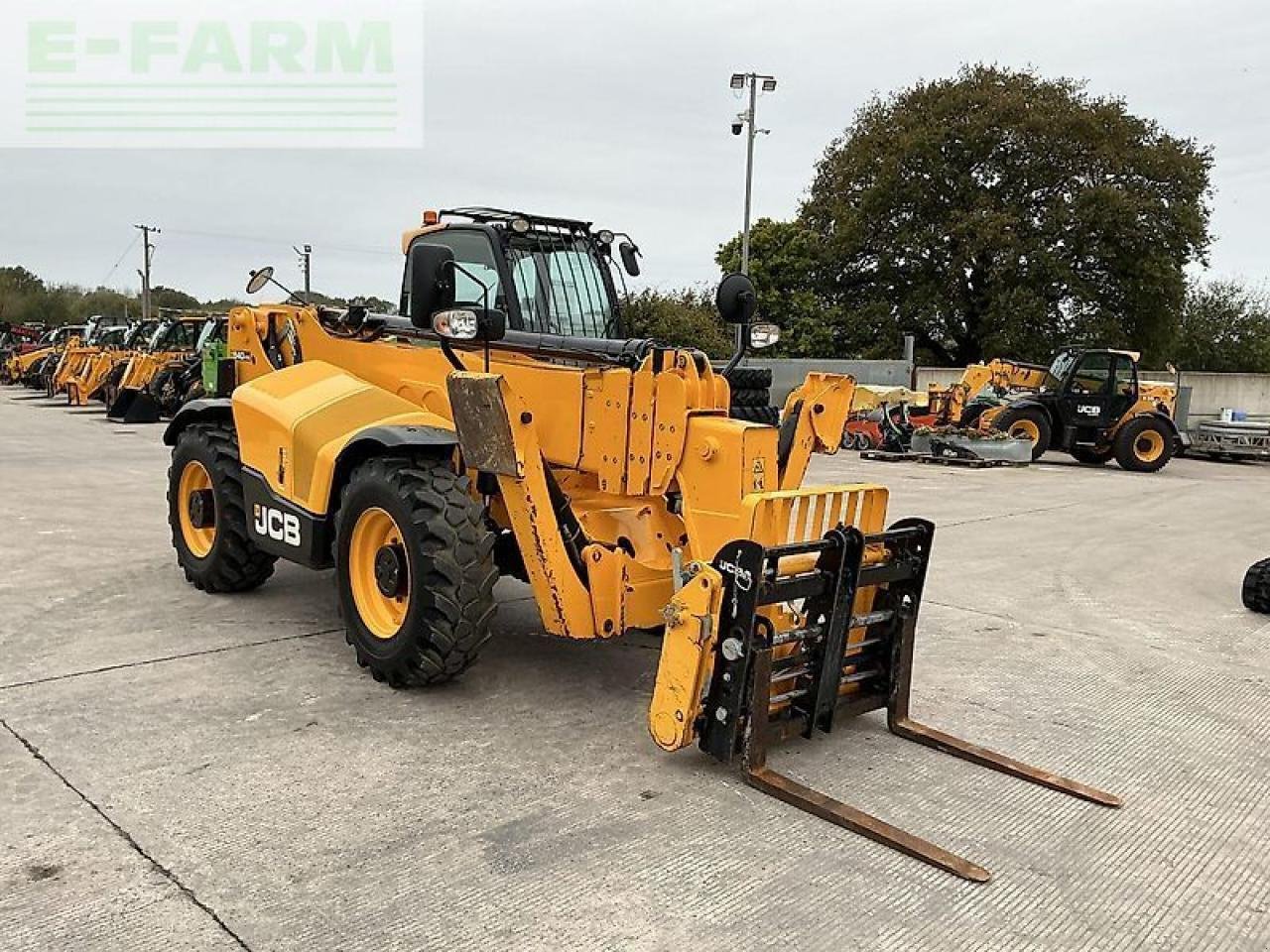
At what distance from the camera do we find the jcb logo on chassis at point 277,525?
538cm

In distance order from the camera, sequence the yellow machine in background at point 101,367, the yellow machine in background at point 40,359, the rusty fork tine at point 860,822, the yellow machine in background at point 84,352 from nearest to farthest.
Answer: the rusty fork tine at point 860,822, the yellow machine in background at point 101,367, the yellow machine in background at point 84,352, the yellow machine in background at point 40,359

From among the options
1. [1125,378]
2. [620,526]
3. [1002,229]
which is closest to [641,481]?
[620,526]

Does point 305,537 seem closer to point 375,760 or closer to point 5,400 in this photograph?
point 375,760

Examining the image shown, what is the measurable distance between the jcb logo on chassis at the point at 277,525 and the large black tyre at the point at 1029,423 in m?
15.1

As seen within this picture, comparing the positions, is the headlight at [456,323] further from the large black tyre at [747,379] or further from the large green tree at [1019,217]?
the large green tree at [1019,217]

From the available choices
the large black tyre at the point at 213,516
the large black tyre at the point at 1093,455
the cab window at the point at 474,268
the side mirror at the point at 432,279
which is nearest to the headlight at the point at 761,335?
the side mirror at the point at 432,279

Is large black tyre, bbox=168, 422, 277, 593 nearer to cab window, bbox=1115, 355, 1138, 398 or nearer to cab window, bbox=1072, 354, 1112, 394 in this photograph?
cab window, bbox=1072, 354, 1112, 394

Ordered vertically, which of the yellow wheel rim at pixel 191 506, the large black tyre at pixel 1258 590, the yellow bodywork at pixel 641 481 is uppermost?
the yellow bodywork at pixel 641 481

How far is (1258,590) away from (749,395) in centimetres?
437

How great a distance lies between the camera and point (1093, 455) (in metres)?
18.7

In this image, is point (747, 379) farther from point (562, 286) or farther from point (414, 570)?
point (414, 570)

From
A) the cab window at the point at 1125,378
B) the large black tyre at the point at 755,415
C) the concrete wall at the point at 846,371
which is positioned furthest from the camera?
the concrete wall at the point at 846,371

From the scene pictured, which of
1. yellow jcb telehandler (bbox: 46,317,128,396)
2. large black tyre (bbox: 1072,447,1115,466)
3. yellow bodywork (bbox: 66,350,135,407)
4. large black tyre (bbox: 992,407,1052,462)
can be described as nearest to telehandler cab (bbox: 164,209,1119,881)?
large black tyre (bbox: 992,407,1052,462)

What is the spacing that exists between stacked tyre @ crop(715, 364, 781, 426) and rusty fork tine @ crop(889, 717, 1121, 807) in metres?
1.49
